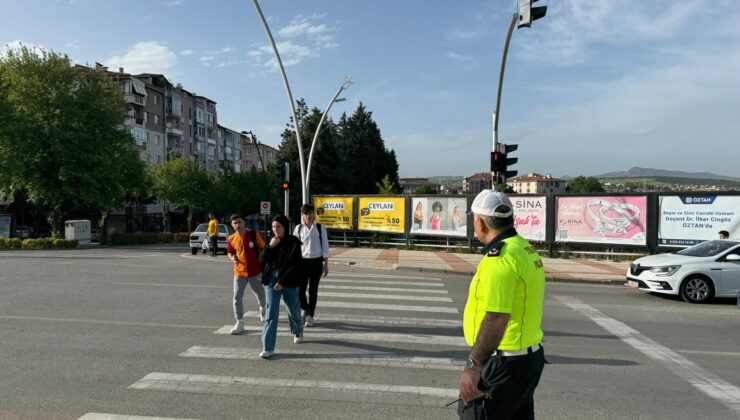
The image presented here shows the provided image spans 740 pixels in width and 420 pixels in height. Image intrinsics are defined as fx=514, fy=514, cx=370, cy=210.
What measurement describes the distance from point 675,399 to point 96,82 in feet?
132

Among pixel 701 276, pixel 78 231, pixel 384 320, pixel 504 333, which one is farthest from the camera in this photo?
pixel 78 231

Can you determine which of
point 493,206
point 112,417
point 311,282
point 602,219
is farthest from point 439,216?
point 493,206

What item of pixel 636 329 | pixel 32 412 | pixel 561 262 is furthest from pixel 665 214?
pixel 32 412

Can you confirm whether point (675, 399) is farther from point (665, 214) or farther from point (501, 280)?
point (665, 214)

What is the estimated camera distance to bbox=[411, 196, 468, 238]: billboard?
2197cm

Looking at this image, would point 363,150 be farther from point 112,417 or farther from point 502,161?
point 112,417

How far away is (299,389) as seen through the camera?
16.6 ft

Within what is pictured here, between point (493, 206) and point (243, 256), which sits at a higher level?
point (493, 206)

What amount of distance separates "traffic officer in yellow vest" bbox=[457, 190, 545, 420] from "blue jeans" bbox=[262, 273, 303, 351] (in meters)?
3.85

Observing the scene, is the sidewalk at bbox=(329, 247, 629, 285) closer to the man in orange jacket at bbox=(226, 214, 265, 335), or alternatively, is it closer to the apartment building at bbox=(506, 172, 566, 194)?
the man in orange jacket at bbox=(226, 214, 265, 335)

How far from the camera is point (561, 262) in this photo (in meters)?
18.3

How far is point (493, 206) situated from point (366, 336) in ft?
15.9

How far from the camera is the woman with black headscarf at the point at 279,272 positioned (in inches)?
247

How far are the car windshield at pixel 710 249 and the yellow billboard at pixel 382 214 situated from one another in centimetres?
1307
